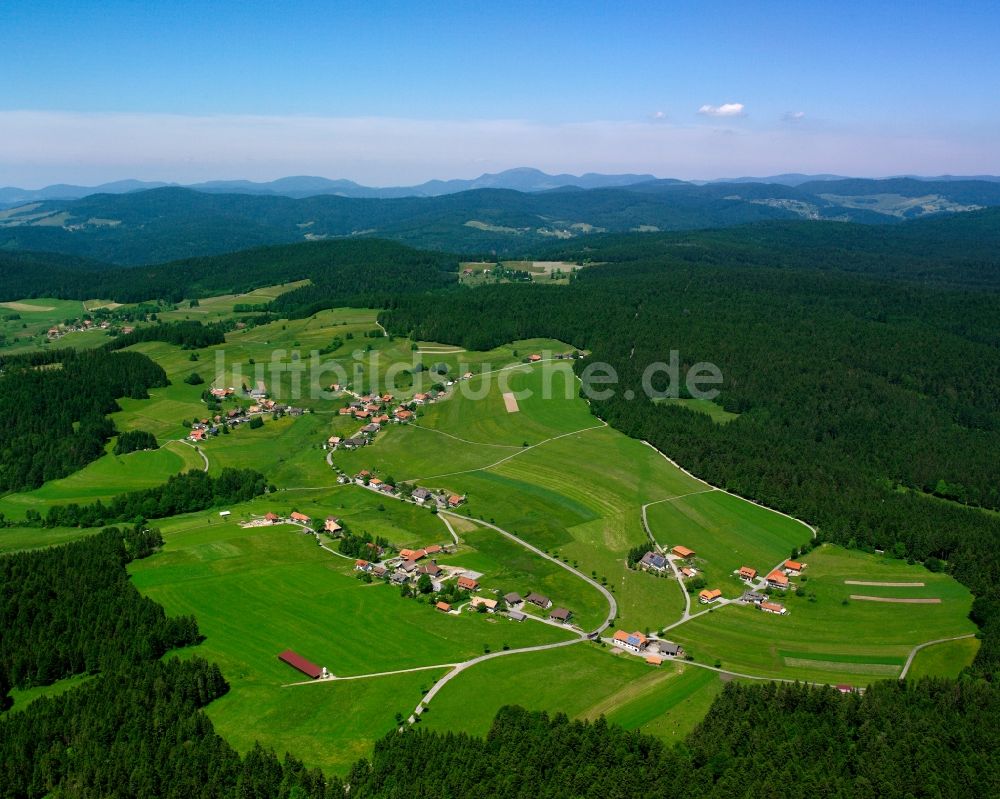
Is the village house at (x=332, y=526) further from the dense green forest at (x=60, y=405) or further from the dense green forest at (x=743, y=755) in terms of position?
the dense green forest at (x=60, y=405)

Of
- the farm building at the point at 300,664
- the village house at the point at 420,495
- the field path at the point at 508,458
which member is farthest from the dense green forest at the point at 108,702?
the field path at the point at 508,458

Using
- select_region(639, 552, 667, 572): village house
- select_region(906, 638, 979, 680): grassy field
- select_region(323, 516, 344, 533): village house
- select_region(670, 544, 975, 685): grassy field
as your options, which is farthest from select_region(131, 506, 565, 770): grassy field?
select_region(906, 638, 979, 680): grassy field

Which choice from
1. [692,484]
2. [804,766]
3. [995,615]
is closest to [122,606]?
[804,766]

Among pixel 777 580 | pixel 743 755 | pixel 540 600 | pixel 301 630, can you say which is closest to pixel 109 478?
pixel 301 630

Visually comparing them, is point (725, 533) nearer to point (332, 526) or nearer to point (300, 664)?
point (332, 526)

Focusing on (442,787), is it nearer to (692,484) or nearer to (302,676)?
(302,676)
